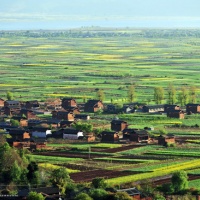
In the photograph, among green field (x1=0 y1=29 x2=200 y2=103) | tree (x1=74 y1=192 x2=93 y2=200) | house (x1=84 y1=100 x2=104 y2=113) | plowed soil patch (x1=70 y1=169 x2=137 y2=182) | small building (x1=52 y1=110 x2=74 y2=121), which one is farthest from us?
green field (x1=0 y1=29 x2=200 y2=103)

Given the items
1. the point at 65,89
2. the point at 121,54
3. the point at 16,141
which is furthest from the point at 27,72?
the point at 16,141

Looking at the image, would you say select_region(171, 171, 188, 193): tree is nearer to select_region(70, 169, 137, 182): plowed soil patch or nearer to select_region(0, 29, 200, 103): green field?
select_region(70, 169, 137, 182): plowed soil patch

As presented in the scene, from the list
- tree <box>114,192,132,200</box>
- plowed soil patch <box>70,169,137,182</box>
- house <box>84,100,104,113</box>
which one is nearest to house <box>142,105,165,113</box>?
house <box>84,100,104,113</box>

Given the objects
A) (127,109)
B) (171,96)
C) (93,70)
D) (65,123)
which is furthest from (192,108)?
(93,70)

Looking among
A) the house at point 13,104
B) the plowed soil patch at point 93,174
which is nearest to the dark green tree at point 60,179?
the plowed soil patch at point 93,174

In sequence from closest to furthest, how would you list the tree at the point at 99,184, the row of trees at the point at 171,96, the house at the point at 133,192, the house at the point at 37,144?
the house at the point at 133,192 → the tree at the point at 99,184 → the house at the point at 37,144 → the row of trees at the point at 171,96

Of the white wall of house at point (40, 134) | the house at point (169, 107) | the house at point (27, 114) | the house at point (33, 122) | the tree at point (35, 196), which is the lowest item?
the white wall of house at point (40, 134)

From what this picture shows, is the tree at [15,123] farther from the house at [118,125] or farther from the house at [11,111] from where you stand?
the house at [118,125]

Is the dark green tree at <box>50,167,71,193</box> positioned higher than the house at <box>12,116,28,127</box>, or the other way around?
the house at <box>12,116,28,127</box>
